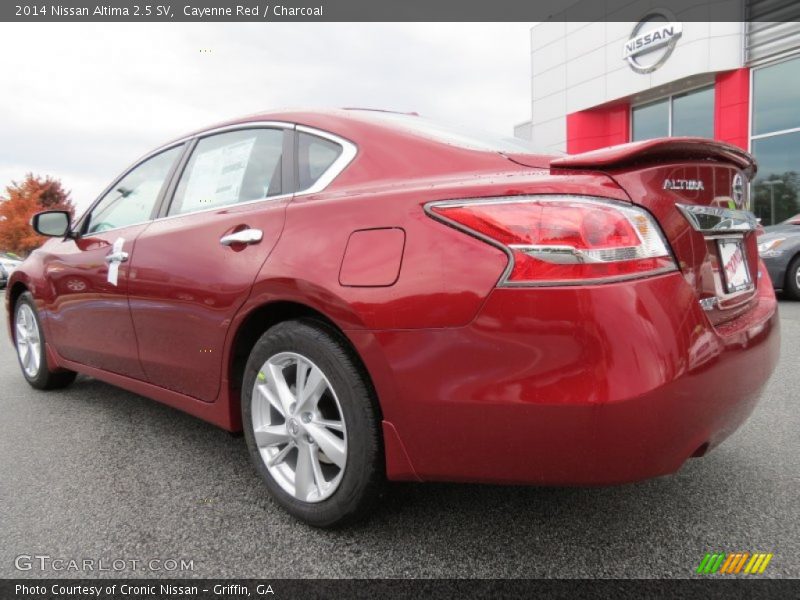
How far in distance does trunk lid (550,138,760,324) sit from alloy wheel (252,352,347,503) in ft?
3.36

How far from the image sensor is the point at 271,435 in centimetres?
210

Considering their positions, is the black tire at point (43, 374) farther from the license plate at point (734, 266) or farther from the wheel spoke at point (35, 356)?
the license plate at point (734, 266)

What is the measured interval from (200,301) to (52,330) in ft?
6.33

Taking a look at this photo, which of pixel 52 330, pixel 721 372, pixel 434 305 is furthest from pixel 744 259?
pixel 52 330

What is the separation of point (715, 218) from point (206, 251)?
1.81 metres

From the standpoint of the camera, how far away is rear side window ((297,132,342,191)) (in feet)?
6.96

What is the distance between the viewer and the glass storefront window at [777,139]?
550 inches

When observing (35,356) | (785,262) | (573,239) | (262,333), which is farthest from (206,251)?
(785,262)

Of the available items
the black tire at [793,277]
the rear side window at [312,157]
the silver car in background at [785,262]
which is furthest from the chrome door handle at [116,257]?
the black tire at [793,277]

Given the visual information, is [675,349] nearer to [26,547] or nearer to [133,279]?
[26,547]

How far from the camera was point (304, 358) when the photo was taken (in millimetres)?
1938

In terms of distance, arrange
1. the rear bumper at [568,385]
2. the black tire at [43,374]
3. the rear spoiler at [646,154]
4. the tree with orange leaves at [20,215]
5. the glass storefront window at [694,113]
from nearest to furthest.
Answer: the rear bumper at [568,385]
the rear spoiler at [646,154]
the black tire at [43,374]
the glass storefront window at [694,113]
the tree with orange leaves at [20,215]

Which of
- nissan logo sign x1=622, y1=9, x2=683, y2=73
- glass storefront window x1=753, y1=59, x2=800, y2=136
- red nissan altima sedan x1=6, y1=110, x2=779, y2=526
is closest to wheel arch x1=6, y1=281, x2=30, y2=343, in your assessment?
red nissan altima sedan x1=6, y1=110, x2=779, y2=526

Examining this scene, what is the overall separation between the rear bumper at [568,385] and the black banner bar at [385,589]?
32 centimetres
